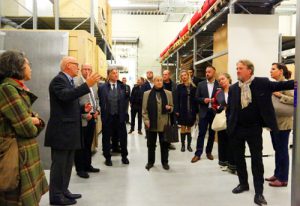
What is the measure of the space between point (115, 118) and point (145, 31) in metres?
12.0

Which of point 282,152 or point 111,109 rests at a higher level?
point 111,109

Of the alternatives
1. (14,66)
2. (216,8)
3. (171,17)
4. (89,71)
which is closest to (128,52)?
(171,17)

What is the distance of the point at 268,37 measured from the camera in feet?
18.7

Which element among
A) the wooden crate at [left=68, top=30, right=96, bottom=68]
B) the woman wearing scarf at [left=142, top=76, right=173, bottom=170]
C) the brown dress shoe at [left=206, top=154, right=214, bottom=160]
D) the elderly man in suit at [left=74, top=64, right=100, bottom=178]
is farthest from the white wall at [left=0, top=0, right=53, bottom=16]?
the brown dress shoe at [left=206, top=154, right=214, bottom=160]

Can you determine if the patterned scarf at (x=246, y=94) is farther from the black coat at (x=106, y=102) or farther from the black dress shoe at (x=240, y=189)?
the black coat at (x=106, y=102)

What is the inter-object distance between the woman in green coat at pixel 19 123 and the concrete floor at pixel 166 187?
1.21 m

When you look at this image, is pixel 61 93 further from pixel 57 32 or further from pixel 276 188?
pixel 276 188

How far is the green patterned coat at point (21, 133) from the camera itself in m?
2.31

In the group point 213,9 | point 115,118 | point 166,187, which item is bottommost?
point 166,187

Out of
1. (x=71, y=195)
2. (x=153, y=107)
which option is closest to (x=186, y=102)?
(x=153, y=107)

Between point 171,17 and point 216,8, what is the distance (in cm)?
643

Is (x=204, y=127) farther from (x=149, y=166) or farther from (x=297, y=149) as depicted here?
(x=297, y=149)

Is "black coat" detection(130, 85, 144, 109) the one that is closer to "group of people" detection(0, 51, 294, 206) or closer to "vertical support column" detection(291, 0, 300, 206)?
"group of people" detection(0, 51, 294, 206)

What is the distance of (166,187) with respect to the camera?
13.7ft
